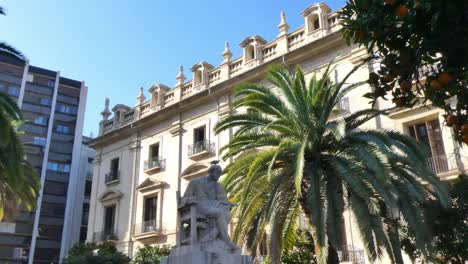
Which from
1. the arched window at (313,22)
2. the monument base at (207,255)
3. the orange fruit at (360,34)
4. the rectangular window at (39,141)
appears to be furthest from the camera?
the rectangular window at (39,141)

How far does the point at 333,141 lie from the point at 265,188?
215cm

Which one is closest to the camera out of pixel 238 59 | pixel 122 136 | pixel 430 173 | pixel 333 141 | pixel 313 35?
pixel 430 173

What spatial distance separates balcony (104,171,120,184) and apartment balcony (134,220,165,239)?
136 inches

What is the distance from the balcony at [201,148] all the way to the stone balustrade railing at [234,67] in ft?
9.29

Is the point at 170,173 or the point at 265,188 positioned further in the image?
the point at 170,173

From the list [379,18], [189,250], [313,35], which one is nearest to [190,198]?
[189,250]

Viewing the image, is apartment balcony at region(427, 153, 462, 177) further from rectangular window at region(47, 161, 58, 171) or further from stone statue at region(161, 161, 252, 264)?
rectangular window at region(47, 161, 58, 171)

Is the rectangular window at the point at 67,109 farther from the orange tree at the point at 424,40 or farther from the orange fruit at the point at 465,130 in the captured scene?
the orange fruit at the point at 465,130

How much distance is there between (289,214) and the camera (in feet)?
43.1

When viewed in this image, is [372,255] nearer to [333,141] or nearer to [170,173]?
[333,141]

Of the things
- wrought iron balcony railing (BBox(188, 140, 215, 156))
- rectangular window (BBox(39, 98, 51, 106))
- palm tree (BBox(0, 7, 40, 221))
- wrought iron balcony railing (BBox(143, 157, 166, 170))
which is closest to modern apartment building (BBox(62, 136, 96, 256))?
rectangular window (BBox(39, 98, 51, 106))

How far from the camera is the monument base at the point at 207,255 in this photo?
7516 mm

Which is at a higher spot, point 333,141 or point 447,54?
point 333,141

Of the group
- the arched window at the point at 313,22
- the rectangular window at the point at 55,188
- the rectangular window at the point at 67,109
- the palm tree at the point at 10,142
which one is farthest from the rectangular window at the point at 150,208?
the rectangular window at the point at 67,109
